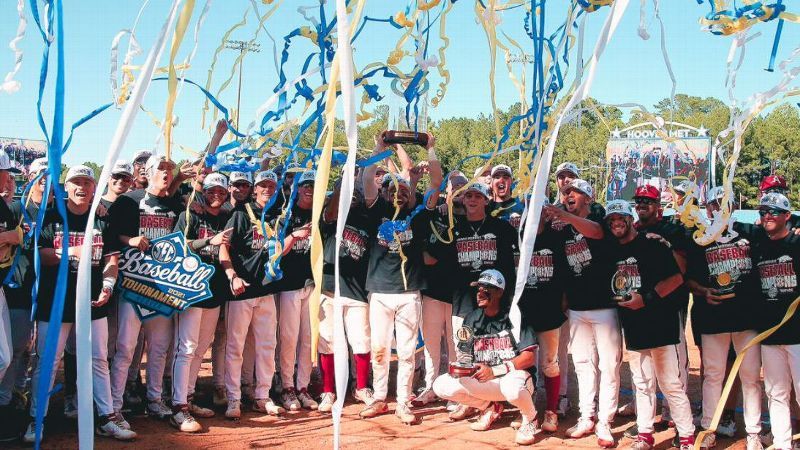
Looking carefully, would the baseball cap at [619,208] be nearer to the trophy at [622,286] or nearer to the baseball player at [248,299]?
the trophy at [622,286]

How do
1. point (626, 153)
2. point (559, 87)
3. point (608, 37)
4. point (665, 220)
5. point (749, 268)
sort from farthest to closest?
point (626, 153)
point (665, 220)
point (749, 268)
point (559, 87)
point (608, 37)

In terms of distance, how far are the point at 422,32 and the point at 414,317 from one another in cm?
290

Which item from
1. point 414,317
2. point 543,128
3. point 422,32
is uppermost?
point 422,32

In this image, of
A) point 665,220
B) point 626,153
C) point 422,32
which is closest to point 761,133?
point 626,153

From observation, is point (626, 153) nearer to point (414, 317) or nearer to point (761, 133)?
point (761, 133)

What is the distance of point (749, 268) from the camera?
→ 16.8 feet

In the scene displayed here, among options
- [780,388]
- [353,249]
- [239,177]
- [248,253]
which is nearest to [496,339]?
[353,249]

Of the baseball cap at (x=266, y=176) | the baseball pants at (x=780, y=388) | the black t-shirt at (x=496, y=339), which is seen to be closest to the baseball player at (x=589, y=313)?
the black t-shirt at (x=496, y=339)

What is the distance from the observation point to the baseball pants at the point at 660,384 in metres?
5.04

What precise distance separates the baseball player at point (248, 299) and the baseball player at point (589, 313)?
230 centimetres

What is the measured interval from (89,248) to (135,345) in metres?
3.23

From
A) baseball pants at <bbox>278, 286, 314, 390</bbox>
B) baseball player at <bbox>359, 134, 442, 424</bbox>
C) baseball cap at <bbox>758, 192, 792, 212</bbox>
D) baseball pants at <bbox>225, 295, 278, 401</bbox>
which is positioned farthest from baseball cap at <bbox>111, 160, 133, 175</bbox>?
baseball cap at <bbox>758, 192, 792, 212</bbox>

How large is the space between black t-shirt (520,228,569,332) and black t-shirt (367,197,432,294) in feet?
3.02

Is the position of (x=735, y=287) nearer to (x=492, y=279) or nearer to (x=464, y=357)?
(x=492, y=279)
